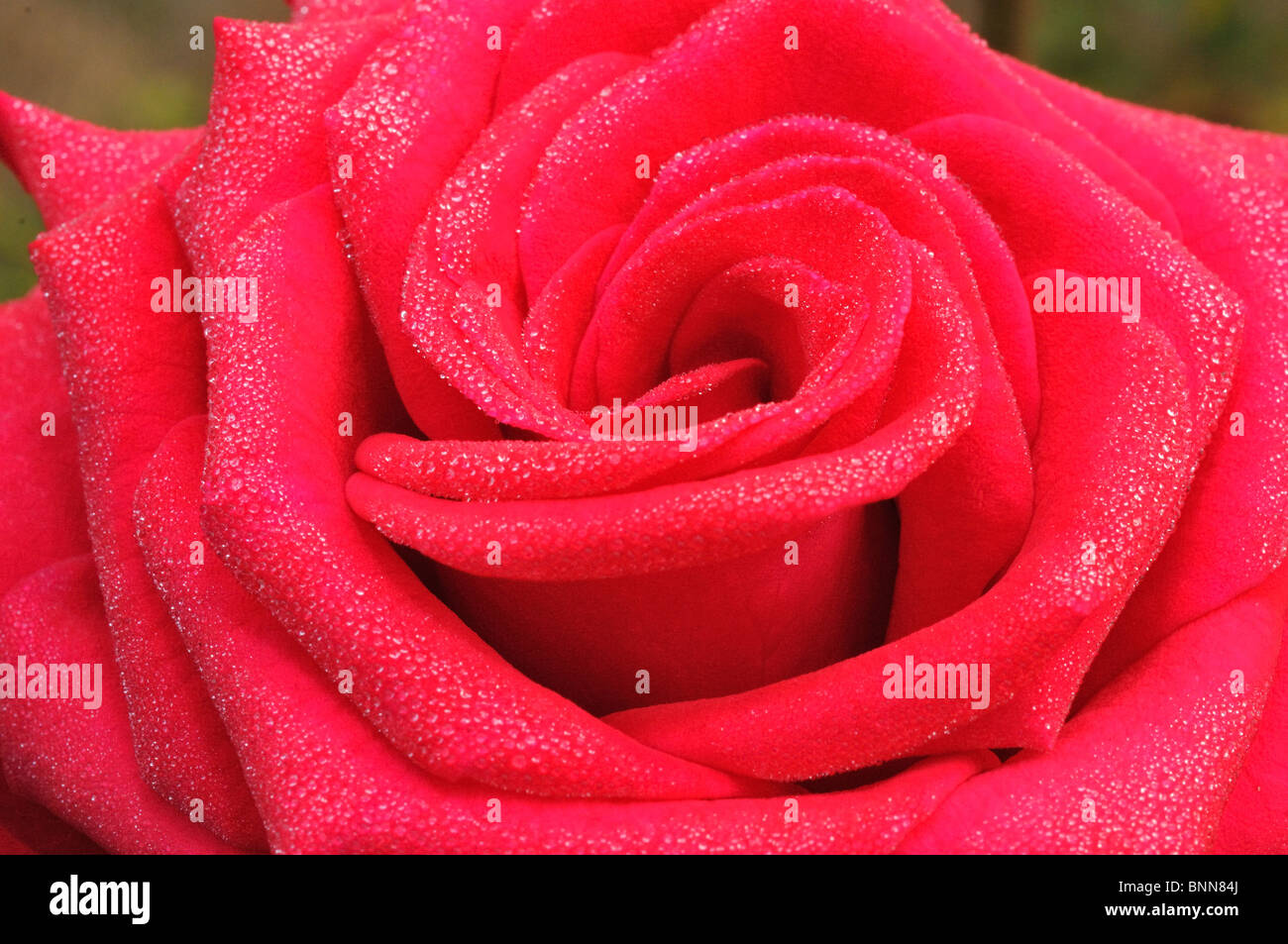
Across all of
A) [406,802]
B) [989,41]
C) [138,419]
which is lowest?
[406,802]

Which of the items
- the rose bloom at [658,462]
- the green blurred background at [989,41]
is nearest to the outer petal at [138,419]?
the rose bloom at [658,462]

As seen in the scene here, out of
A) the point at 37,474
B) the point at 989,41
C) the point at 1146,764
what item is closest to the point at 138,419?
the point at 37,474

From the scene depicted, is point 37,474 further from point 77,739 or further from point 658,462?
point 658,462

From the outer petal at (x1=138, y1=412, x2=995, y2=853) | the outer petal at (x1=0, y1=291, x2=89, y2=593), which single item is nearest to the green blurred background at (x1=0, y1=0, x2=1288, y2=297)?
the outer petal at (x1=0, y1=291, x2=89, y2=593)

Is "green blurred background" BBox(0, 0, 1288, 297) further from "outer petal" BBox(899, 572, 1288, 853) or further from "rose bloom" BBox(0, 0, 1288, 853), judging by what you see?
"outer petal" BBox(899, 572, 1288, 853)
